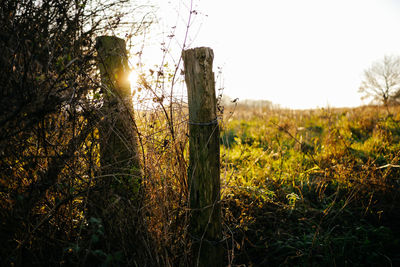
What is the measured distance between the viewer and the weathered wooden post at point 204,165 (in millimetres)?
1717

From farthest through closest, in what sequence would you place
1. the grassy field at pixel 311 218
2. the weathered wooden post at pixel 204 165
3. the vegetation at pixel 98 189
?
the grassy field at pixel 311 218
the weathered wooden post at pixel 204 165
the vegetation at pixel 98 189

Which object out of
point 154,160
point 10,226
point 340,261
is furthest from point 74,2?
point 340,261

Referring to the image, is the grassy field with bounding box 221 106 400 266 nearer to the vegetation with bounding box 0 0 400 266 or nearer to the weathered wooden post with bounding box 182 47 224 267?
the vegetation with bounding box 0 0 400 266

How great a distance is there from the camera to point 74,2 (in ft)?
6.69

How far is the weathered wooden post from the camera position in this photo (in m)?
1.72

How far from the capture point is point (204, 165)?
1.74 m

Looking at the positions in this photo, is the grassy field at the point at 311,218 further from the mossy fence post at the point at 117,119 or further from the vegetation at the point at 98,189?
the mossy fence post at the point at 117,119

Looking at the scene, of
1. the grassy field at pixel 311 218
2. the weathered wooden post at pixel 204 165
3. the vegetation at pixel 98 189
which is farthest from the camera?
the grassy field at pixel 311 218

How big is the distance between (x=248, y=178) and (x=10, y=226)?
2624 mm

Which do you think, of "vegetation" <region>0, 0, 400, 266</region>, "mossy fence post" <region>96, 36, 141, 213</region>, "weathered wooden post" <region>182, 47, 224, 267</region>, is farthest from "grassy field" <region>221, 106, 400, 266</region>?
"mossy fence post" <region>96, 36, 141, 213</region>

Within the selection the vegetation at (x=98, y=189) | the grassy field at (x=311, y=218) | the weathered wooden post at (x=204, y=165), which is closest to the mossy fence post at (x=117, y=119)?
the vegetation at (x=98, y=189)

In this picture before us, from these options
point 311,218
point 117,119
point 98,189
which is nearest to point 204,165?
point 98,189

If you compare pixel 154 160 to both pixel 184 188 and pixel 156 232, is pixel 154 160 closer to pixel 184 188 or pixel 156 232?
pixel 184 188

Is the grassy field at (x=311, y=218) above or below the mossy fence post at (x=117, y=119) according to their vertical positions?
below
